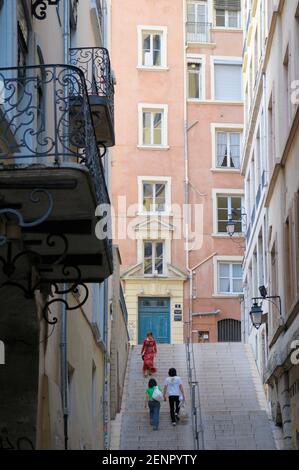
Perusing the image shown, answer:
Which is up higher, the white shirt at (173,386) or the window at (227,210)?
the window at (227,210)

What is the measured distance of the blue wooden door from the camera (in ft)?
152

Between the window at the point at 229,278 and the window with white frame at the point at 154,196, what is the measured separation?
3497 mm

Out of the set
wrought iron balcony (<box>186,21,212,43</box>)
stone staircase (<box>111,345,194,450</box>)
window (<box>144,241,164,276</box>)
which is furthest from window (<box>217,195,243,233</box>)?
stone staircase (<box>111,345,194,450</box>)

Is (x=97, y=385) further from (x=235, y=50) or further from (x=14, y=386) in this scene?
(x=235, y=50)

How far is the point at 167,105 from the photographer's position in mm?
48688

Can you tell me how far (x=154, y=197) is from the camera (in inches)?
1870

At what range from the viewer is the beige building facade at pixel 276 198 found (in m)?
23.1

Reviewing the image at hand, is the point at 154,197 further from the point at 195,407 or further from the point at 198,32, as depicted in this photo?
the point at 195,407

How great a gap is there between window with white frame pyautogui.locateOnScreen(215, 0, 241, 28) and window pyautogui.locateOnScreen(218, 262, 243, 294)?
11.0 metres

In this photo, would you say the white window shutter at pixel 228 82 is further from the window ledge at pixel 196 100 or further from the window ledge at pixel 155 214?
the window ledge at pixel 155 214

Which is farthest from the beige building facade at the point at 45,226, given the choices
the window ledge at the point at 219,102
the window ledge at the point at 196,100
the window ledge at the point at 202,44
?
the window ledge at the point at 202,44

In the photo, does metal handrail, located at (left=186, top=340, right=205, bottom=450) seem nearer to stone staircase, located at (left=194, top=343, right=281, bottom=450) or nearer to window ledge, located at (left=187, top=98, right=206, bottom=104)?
stone staircase, located at (left=194, top=343, right=281, bottom=450)

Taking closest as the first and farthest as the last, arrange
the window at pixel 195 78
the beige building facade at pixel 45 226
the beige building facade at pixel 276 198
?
1. the beige building facade at pixel 45 226
2. the beige building facade at pixel 276 198
3. the window at pixel 195 78
